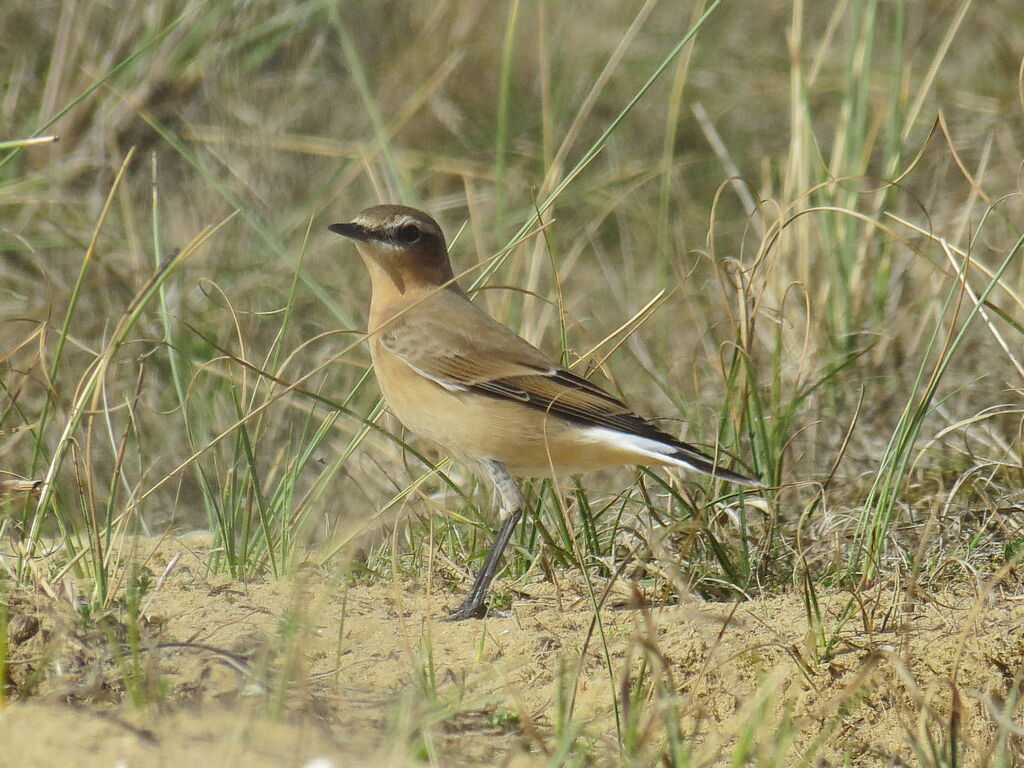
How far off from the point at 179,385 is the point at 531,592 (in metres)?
1.56

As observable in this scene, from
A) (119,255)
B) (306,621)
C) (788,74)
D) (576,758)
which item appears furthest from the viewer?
(788,74)

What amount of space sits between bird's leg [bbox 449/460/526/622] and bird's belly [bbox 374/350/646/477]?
65 mm

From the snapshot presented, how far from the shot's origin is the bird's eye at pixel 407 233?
234 inches

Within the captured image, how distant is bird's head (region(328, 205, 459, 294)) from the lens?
594cm

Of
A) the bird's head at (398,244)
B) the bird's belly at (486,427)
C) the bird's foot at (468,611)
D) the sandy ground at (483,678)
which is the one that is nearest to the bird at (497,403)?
the bird's belly at (486,427)

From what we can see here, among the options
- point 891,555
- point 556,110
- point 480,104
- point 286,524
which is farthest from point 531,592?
point 480,104

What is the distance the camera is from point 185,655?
3775 millimetres

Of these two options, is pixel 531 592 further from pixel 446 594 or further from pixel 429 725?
pixel 429 725

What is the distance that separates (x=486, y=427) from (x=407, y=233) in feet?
3.45

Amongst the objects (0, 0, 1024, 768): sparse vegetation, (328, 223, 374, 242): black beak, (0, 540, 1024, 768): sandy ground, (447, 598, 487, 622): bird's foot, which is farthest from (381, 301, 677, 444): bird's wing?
(447, 598, 487, 622): bird's foot

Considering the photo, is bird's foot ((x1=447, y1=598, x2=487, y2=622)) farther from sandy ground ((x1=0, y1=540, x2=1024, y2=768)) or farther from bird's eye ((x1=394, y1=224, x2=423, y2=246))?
bird's eye ((x1=394, y1=224, x2=423, y2=246))

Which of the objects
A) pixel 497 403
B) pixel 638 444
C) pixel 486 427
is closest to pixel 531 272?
pixel 497 403

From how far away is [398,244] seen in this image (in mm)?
5953

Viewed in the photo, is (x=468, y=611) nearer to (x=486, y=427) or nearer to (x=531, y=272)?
(x=486, y=427)
